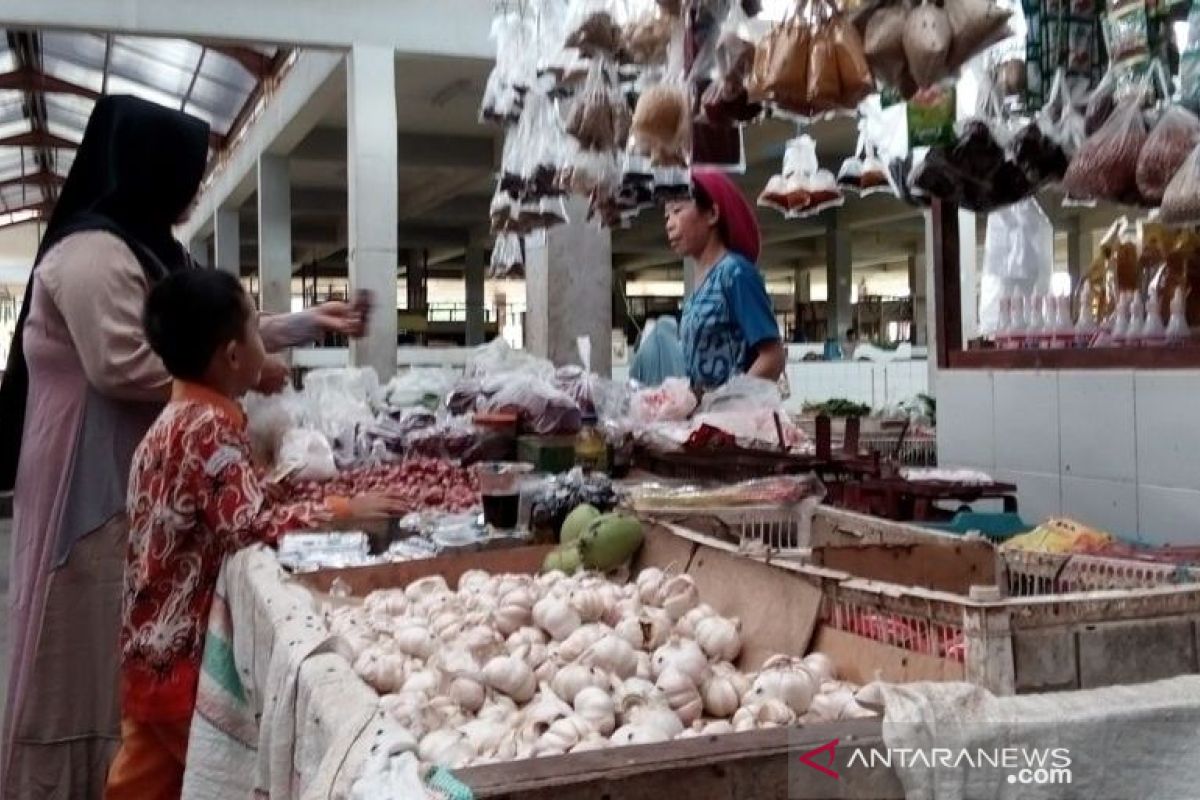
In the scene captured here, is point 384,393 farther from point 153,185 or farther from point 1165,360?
point 1165,360

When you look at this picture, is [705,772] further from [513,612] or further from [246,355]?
[246,355]

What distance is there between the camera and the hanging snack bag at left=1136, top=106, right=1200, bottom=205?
2.14 m

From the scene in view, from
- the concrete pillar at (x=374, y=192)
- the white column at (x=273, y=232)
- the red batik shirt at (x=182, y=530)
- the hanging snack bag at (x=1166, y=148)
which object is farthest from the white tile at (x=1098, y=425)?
the white column at (x=273, y=232)

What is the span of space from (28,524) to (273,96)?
8.87 metres

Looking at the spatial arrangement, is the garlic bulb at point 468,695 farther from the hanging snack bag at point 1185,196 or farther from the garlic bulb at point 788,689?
the hanging snack bag at point 1185,196

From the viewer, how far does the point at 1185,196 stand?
77.6 inches

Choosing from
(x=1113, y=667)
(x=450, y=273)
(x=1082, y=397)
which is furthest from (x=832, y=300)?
(x=1113, y=667)

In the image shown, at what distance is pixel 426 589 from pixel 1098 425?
151 cm

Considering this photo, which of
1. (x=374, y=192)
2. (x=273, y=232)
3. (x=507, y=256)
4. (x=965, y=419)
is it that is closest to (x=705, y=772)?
(x=965, y=419)

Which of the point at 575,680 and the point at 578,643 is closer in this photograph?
the point at 575,680

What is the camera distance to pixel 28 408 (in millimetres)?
2625

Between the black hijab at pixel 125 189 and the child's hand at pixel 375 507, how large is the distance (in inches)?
25.9

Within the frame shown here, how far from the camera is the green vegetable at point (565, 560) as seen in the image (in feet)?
6.96

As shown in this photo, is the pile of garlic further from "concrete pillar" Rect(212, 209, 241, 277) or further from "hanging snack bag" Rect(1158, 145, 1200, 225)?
"concrete pillar" Rect(212, 209, 241, 277)
